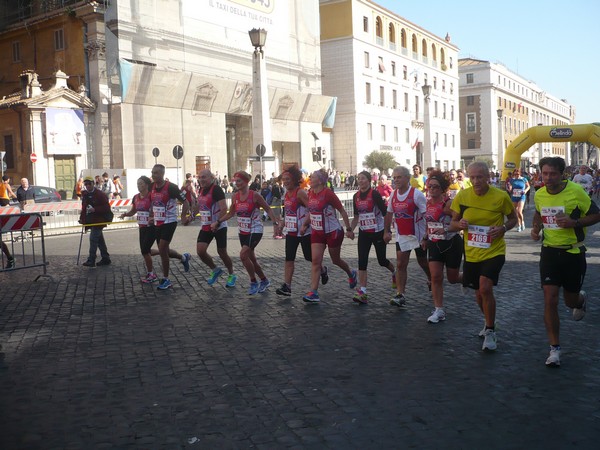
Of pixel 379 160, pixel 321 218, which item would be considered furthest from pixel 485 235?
pixel 379 160

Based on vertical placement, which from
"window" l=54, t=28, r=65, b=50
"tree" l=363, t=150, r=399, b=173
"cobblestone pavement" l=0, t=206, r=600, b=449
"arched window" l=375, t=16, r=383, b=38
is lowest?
"cobblestone pavement" l=0, t=206, r=600, b=449

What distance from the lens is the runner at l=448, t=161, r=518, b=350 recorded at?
604 centimetres

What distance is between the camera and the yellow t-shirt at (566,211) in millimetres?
5621

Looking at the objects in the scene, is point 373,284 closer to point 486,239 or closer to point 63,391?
point 486,239

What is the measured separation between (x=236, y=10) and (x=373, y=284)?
38.3 m

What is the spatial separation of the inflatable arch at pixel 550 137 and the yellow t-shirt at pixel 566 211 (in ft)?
64.3

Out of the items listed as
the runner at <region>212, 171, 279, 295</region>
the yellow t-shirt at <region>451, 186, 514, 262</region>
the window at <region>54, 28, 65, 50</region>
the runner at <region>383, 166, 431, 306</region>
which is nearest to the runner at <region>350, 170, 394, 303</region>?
the runner at <region>383, 166, 431, 306</region>

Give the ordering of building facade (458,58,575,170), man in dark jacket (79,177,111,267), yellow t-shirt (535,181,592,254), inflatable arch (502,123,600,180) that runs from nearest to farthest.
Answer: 1. yellow t-shirt (535,181,592,254)
2. man in dark jacket (79,177,111,267)
3. inflatable arch (502,123,600,180)
4. building facade (458,58,575,170)

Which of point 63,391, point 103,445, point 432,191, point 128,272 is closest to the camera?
point 103,445

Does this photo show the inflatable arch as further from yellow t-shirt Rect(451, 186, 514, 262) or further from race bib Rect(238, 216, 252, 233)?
yellow t-shirt Rect(451, 186, 514, 262)

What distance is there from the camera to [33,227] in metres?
12.1

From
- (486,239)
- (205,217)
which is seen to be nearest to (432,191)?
(486,239)

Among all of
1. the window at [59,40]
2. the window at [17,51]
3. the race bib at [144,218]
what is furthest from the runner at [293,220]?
the window at [17,51]

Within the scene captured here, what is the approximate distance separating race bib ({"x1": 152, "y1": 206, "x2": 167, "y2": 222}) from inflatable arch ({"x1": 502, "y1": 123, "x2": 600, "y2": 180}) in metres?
17.3
